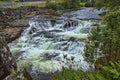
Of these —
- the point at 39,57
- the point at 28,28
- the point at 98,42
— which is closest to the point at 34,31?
the point at 28,28

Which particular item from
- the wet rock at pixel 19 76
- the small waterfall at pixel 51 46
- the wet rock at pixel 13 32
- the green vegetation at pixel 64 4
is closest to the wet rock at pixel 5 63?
the wet rock at pixel 19 76

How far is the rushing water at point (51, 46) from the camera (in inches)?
499

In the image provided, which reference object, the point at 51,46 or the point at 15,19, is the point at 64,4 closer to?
the point at 15,19

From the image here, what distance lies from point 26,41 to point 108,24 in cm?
1084

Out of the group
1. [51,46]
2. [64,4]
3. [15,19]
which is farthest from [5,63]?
[64,4]

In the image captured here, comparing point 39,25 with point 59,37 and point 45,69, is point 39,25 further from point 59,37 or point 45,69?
point 45,69

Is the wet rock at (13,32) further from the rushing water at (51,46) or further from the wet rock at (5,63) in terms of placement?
the wet rock at (5,63)

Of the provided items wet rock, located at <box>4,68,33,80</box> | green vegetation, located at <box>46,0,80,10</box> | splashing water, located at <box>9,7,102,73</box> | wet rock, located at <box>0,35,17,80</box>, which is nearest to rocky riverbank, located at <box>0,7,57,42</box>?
splashing water, located at <box>9,7,102,73</box>

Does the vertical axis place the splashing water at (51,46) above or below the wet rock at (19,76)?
below

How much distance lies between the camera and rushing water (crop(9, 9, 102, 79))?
12672 millimetres

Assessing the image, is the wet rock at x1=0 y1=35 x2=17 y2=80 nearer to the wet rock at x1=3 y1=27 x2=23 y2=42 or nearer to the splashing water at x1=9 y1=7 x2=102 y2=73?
the splashing water at x1=9 y1=7 x2=102 y2=73

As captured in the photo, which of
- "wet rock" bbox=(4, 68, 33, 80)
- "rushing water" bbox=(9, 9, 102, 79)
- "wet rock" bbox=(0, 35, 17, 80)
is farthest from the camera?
"rushing water" bbox=(9, 9, 102, 79)

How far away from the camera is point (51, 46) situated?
16.4 m

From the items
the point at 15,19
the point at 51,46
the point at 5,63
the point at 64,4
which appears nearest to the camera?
the point at 5,63
